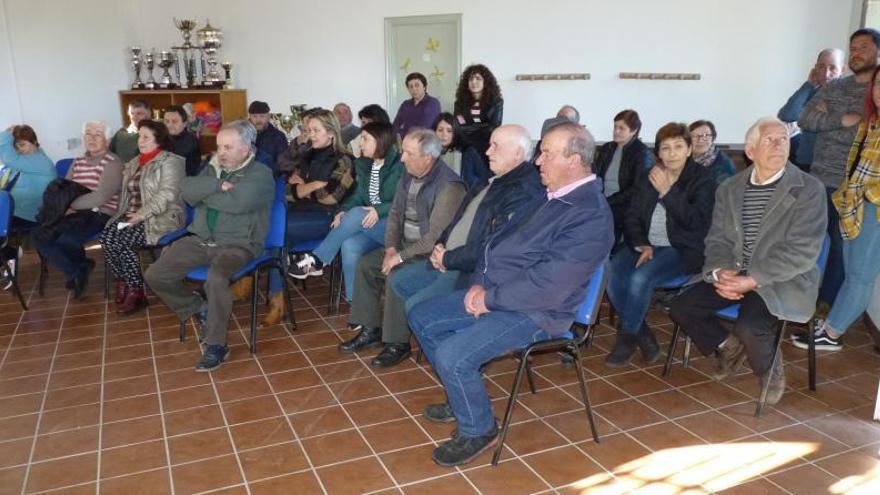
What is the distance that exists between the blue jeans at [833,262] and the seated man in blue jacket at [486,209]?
1.69m

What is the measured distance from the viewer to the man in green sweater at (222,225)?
3.60 meters

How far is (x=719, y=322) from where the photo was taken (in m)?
3.11

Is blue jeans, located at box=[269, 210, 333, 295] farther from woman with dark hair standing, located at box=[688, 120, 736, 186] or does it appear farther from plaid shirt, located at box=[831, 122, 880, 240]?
plaid shirt, located at box=[831, 122, 880, 240]

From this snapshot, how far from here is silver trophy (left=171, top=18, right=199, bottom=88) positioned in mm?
8008

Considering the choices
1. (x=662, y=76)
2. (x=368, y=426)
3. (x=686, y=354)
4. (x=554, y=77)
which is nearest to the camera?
(x=368, y=426)

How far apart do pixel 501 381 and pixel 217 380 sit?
54.0 inches

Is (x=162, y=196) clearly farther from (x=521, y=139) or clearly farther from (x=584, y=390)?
(x=584, y=390)

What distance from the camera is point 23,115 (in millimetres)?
6957

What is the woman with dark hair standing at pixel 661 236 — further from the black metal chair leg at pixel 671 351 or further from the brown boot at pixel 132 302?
the brown boot at pixel 132 302

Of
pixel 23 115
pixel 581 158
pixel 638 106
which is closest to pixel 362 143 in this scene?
pixel 581 158

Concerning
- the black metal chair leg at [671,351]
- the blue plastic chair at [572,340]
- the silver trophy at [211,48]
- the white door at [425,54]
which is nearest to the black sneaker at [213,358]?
the blue plastic chair at [572,340]

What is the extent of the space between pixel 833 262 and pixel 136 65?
24.9 ft

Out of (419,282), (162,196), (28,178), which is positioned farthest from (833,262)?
(28,178)

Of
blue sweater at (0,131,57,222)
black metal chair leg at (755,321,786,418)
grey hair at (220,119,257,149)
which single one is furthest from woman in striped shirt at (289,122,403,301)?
blue sweater at (0,131,57,222)
